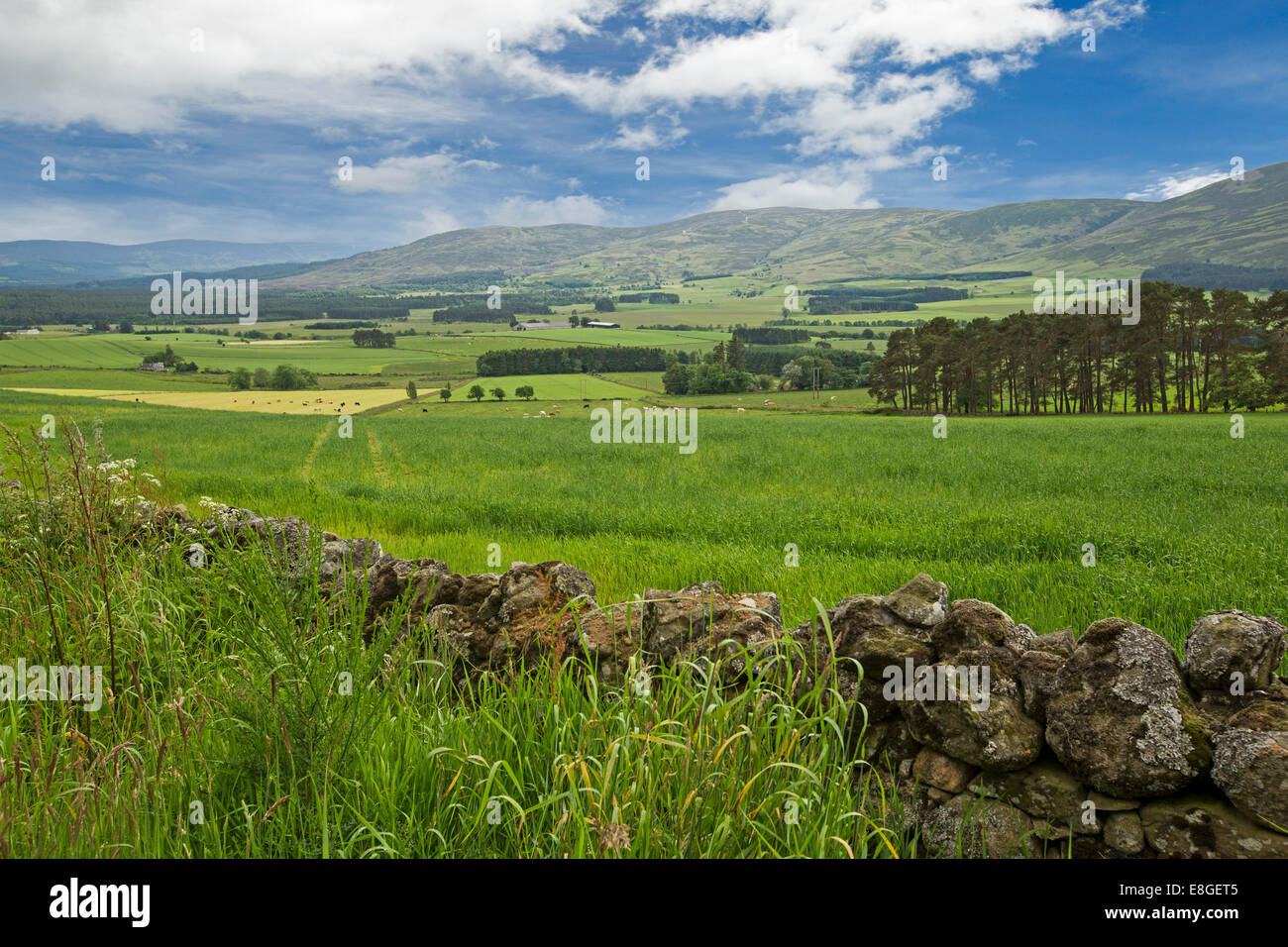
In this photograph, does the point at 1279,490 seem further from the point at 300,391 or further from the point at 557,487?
the point at 300,391

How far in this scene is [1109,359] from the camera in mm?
81812

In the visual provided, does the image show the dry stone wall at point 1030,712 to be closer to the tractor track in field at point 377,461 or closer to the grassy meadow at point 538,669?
the grassy meadow at point 538,669

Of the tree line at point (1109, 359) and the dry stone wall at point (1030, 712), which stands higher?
the tree line at point (1109, 359)

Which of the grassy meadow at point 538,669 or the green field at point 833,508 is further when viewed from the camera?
the green field at point 833,508

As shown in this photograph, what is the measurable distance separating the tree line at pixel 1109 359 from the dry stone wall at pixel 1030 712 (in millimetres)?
80291

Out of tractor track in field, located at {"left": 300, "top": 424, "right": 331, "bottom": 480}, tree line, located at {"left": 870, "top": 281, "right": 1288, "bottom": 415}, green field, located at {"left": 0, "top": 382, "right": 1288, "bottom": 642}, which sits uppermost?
tree line, located at {"left": 870, "top": 281, "right": 1288, "bottom": 415}

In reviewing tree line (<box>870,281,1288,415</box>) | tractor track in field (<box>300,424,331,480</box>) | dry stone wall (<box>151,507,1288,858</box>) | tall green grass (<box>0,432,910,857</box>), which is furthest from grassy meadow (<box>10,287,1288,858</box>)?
tree line (<box>870,281,1288,415</box>)

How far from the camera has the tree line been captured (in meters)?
70.7

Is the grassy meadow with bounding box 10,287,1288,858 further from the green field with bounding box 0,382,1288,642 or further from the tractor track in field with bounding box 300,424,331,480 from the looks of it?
the tractor track in field with bounding box 300,424,331,480

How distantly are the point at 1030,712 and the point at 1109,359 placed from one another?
96.1m

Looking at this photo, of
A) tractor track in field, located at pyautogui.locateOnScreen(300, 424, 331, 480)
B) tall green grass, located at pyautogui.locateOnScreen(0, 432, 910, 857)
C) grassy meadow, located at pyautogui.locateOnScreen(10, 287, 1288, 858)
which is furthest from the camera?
tractor track in field, located at pyautogui.locateOnScreen(300, 424, 331, 480)

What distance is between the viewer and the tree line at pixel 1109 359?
70.7m

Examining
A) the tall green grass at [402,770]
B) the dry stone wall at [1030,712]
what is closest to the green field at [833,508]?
the dry stone wall at [1030,712]

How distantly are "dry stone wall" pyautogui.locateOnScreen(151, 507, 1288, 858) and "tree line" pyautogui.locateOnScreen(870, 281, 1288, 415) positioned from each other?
80.3 meters
